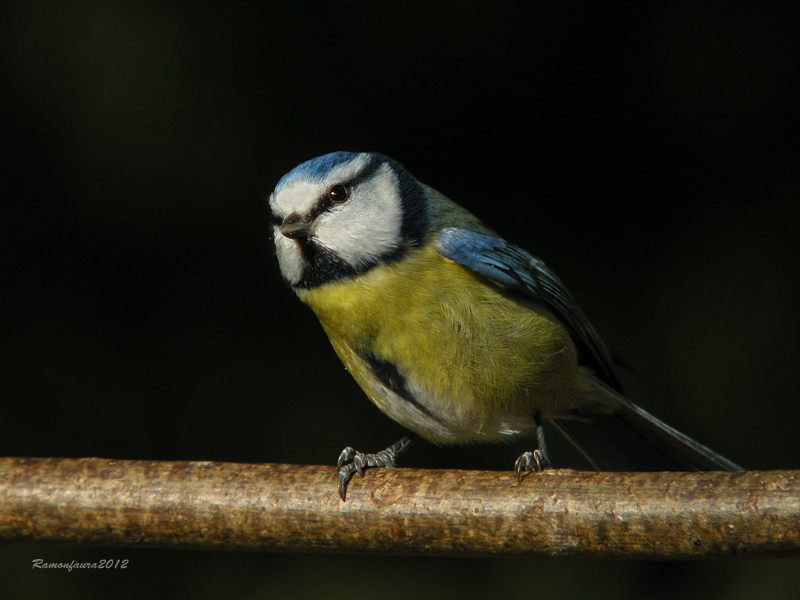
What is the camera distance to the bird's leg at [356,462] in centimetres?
118

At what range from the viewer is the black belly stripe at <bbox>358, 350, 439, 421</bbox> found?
1303mm

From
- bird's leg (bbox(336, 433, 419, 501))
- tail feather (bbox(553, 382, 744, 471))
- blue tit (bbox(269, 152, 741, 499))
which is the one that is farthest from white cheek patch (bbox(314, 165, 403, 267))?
tail feather (bbox(553, 382, 744, 471))

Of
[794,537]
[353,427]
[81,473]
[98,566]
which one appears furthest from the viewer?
[353,427]

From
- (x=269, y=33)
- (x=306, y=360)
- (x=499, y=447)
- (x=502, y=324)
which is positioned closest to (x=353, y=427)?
(x=306, y=360)

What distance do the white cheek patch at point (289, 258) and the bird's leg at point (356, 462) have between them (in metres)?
0.28

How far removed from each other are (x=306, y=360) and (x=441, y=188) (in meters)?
0.52

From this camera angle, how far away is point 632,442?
149 centimetres

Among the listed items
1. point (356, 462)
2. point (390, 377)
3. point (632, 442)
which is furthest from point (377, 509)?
point (632, 442)

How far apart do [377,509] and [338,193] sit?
18.9 inches

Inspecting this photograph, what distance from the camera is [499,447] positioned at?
1.98 metres

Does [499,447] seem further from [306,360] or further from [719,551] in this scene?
[719,551]

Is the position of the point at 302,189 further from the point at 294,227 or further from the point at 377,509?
the point at 377,509

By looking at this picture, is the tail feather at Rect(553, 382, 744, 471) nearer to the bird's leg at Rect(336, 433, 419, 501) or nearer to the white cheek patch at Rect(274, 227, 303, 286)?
the bird's leg at Rect(336, 433, 419, 501)

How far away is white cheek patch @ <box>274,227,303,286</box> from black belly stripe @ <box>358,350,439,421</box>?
156mm
